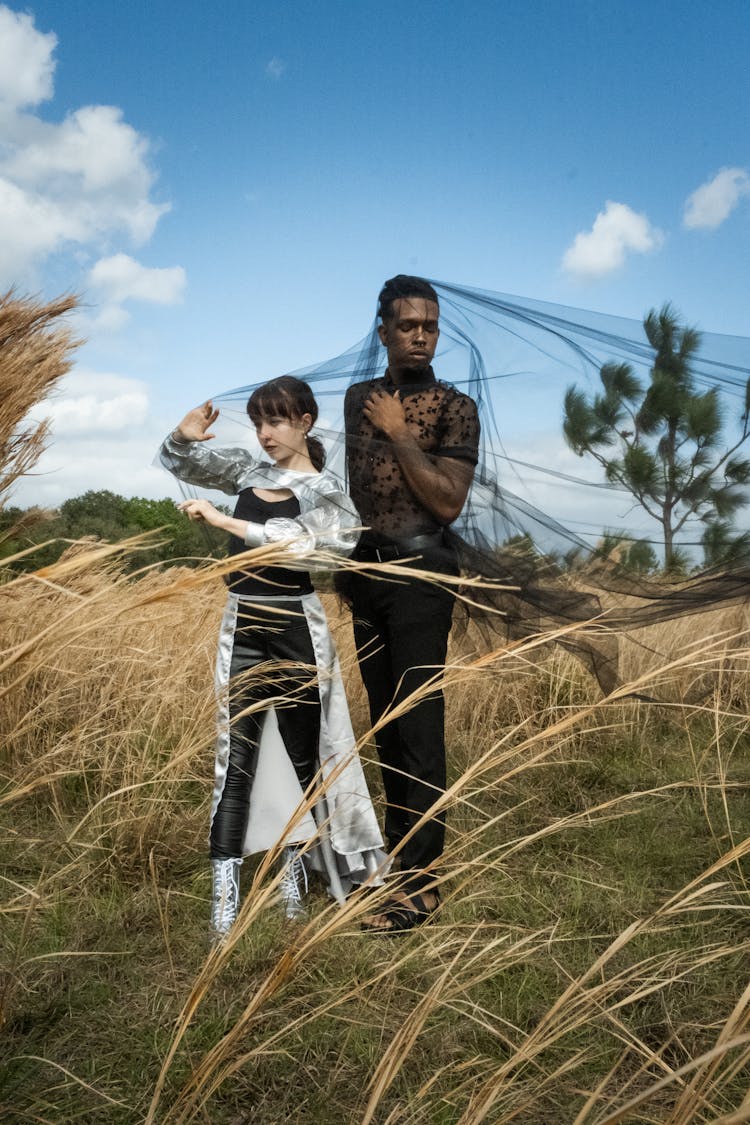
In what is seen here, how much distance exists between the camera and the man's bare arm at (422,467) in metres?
2.24

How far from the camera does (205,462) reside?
2.53m

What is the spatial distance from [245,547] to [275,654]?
0.32 meters

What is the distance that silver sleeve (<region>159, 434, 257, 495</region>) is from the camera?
2.51m

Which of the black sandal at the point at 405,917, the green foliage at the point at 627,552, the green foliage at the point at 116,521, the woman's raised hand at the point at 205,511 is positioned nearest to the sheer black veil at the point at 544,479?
the green foliage at the point at 627,552

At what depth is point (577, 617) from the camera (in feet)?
7.89

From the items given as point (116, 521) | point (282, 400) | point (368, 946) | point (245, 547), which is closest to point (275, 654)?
point (245, 547)

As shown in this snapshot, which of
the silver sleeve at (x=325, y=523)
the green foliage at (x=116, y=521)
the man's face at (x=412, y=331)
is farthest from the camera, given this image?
the green foliage at (x=116, y=521)

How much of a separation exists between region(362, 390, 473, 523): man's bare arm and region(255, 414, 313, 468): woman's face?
238mm

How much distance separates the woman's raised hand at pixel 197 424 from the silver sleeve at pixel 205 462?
0.14 ft

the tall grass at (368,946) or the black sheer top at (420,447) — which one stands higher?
the black sheer top at (420,447)

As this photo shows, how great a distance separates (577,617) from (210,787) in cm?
188

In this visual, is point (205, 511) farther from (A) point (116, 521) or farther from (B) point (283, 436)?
(A) point (116, 521)

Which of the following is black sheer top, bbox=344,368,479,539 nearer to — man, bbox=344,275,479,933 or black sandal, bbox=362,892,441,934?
man, bbox=344,275,479,933

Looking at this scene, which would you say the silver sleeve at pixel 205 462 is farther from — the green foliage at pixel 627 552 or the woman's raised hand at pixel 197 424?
the green foliage at pixel 627 552
